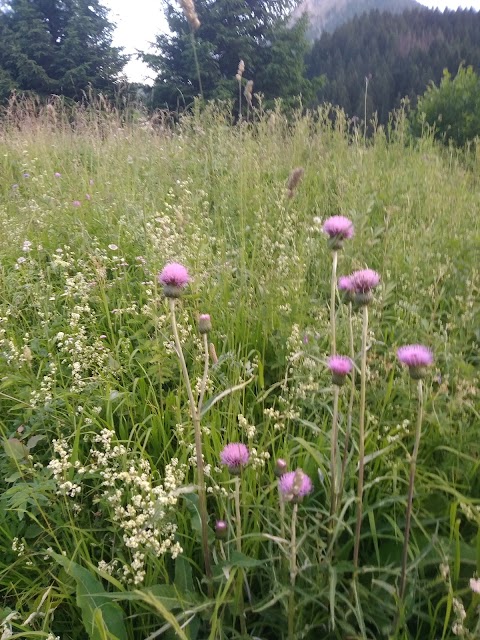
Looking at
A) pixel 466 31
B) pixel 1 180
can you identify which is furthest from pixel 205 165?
pixel 466 31

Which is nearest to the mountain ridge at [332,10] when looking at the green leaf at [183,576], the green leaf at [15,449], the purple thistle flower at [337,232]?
the purple thistle flower at [337,232]

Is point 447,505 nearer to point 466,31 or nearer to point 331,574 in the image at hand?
point 331,574

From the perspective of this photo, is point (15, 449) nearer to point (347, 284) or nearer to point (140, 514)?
point (140, 514)

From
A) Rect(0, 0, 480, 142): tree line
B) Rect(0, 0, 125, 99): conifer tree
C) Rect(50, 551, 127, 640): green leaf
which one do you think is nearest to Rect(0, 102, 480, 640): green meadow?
Rect(50, 551, 127, 640): green leaf

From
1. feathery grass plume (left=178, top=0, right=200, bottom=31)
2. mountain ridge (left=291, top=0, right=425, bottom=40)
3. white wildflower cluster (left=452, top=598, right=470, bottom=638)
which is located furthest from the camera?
mountain ridge (left=291, top=0, right=425, bottom=40)

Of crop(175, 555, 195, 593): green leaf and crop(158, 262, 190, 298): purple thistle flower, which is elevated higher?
crop(158, 262, 190, 298): purple thistle flower

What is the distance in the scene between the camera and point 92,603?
3.30ft

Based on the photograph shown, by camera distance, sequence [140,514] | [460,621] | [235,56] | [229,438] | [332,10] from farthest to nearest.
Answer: [332,10] → [235,56] → [229,438] → [140,514] → [460,621]

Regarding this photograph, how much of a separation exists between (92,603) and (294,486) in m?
0.51

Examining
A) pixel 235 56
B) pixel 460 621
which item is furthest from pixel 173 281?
pixel 235 56

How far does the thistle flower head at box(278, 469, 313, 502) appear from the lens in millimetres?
855

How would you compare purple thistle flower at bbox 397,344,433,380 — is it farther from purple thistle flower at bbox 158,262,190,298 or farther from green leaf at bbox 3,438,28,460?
green leaf at bbox 3,438,28,460

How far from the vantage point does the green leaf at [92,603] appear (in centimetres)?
99

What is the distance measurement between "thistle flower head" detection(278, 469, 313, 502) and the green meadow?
2cm
